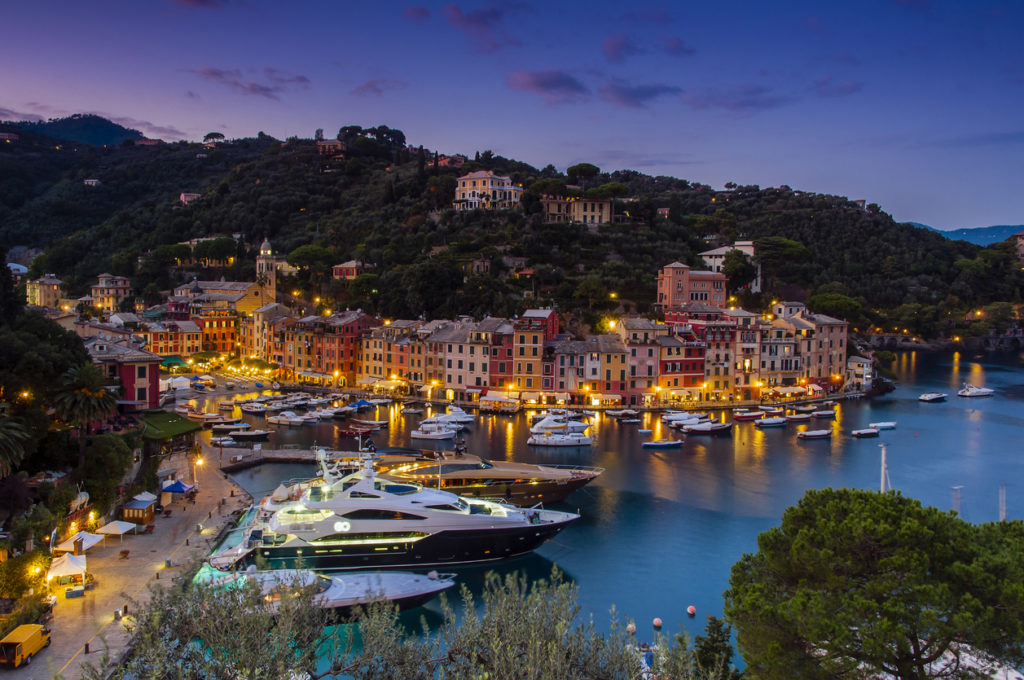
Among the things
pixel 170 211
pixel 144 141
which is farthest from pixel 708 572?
pixel 144 141

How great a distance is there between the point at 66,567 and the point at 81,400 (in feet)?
18.8

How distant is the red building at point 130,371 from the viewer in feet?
90.3

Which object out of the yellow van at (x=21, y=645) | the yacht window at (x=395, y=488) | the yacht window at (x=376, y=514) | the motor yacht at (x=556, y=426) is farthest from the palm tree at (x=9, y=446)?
the motor yacht at (x=556, y=426)

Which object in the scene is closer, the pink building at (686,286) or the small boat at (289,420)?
the small boat at (289,420)

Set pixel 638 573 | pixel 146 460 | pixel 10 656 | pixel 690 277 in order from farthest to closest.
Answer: pixel 690 277, pixel 146 460, pixel 638 573, pixel 10 656

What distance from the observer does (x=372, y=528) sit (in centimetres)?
1902

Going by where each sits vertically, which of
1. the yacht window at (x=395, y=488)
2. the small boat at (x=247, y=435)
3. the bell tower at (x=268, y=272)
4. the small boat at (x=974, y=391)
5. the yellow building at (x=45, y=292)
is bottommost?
the small boat at (x=247, y=435)

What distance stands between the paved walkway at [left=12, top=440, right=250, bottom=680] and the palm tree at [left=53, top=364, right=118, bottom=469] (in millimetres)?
3003

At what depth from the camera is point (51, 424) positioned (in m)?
21.3

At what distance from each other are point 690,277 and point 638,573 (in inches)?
1592

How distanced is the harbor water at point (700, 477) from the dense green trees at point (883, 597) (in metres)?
7.79

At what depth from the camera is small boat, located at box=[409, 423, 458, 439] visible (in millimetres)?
35500

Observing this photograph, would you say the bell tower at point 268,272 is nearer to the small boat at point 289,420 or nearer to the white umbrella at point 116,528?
the small boat at point 289,420

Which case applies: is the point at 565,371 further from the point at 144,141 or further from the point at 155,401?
the point at 144,141
